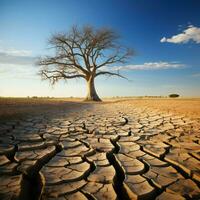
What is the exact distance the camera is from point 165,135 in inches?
147

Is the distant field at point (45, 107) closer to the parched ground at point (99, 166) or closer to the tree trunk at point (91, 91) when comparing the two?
the parched ground at point (99, 166)

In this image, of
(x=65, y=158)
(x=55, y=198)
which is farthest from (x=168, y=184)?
(x=65, y=158)

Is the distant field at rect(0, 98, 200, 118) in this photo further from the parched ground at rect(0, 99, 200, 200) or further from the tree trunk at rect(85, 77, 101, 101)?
the tree trunk at rect(85, 77, 101, 101)

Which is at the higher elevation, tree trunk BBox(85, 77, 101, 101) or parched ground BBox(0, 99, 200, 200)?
tree trunk BBox(85, 77, 101, 101)

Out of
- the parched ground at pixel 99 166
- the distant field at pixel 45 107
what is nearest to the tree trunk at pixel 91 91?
the distant field at pixel 45 107

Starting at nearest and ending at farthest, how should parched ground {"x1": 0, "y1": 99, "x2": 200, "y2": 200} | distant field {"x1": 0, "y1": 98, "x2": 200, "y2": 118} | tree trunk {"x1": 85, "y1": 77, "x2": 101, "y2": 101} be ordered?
parched ground {"x1": 0, "y1": 99, "x2": 200, "y2": 200} < distant field {"x1": 0, "y1": 98, "x2": 200, "y2": 118} < tree trunk {"x1": 85, "y1": 77, "x2": 101, "y2": 101}

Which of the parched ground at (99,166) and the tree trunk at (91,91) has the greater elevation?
the tree trunk at (91,91)

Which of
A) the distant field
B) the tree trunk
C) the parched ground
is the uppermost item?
the tree trunk

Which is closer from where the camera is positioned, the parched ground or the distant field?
the parched ground

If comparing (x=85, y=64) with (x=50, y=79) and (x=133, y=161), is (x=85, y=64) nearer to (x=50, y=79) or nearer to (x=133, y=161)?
(x=50, y=79)

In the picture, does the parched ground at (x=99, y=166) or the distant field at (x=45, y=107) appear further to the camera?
the distant field at (x=45, y=107)

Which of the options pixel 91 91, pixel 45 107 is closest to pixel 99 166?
pixel 45 107

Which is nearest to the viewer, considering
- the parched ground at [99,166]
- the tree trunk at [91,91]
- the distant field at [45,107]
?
the parched ground at [99,166]

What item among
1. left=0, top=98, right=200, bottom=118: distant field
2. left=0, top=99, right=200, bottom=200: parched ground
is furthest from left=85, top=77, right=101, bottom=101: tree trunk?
left=0, top=99, right=200, bottom=200: parched ground
